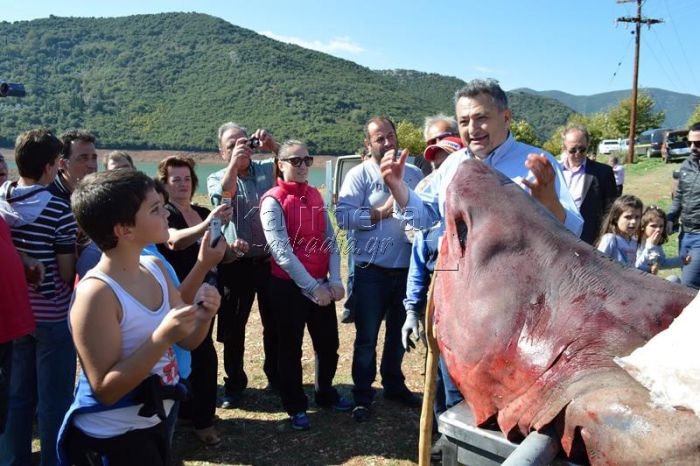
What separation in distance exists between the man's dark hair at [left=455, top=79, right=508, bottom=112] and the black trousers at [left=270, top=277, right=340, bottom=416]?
2.08 meters

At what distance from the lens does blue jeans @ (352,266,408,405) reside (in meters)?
4.27

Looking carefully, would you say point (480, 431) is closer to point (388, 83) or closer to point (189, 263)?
point (189, 263)

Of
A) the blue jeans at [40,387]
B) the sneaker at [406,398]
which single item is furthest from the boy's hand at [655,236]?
the blue jeans at [40,387]

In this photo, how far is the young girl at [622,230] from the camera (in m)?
4.68

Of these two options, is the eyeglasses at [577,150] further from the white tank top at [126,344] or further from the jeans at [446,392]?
the white tank top at [126,344]

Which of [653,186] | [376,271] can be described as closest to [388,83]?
[653,186]

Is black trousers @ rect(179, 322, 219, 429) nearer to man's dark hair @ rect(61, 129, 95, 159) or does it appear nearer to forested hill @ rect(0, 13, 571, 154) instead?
man's dark hair @ rect(61, 129, 95, 159)

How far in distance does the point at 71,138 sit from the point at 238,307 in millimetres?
1844

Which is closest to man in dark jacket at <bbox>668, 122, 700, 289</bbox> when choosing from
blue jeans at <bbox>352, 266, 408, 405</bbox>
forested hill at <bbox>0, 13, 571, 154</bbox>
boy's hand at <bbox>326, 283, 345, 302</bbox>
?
blue jeans at <bbox>352, 266, 408, 405</bbox>

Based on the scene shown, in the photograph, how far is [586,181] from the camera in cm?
530

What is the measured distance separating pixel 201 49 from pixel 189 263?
14131cm

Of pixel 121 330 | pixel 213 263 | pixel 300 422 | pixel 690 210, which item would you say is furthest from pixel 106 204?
pixel 690 210

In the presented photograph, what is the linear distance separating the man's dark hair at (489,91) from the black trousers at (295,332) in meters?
2.08

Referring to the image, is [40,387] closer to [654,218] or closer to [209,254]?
[209,254]
